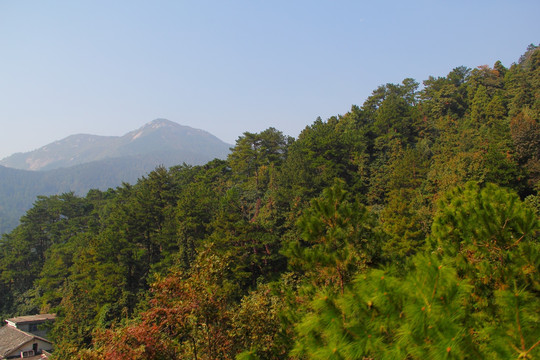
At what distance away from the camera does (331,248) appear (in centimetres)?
598

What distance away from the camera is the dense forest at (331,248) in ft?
8.79

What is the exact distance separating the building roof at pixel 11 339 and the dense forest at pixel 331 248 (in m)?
2.25

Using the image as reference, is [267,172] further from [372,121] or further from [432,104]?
[432,104]

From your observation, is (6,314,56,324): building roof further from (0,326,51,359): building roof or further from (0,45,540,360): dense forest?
(0,45,540,360): dense forest

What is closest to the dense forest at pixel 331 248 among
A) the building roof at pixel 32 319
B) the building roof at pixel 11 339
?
the building roof at pixel 32 319

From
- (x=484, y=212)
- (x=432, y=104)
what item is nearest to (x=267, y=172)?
(x=432, y=104)

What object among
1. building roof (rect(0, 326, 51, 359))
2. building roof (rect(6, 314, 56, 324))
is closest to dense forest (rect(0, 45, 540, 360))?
building roof (rect(6, 314, 56, 324))

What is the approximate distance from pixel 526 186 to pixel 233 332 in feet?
68.6

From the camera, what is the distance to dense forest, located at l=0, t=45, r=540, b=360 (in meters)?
2.68

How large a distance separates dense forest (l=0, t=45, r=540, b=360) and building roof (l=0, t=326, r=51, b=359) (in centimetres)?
225

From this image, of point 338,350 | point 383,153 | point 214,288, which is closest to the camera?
point 338,350

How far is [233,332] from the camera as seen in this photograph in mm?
6305

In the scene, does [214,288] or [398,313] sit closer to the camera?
[398,313]

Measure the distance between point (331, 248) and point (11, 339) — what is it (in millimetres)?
31895
